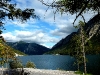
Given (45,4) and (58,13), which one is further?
(58,13)

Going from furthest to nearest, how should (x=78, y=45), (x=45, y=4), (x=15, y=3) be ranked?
(x=78, y=45), (x=15, y=3), (x=45, y=4)

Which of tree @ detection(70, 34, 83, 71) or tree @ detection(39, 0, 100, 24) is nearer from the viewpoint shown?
tree @ detection(39, 0, 100, 24)

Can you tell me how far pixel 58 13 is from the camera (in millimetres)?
6668

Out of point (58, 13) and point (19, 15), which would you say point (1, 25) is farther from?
point (58, 13)

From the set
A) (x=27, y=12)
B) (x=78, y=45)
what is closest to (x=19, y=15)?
(x=27, y=12)

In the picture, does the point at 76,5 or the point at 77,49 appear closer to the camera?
the point at 76,5

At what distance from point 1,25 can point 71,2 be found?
9189 mm

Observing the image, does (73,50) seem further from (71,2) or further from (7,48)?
(71,2)

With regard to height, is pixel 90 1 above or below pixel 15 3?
below

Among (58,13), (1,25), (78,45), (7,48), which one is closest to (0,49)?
(7,48)

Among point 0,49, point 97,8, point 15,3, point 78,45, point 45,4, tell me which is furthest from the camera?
point 78,45

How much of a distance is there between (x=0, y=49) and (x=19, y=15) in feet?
9.94

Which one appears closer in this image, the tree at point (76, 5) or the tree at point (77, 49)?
the tree at point (76, 5)

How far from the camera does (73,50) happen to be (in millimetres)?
95688
